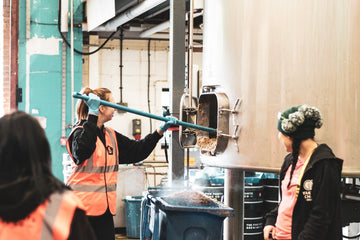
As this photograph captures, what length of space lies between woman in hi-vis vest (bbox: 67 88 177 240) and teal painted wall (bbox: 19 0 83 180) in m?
5.50

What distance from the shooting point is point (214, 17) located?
4578mm

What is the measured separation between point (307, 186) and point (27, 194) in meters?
1.83

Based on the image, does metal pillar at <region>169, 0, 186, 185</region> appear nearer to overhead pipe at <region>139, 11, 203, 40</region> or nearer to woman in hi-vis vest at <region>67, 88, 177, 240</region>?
woman in hi-vis vest at <region>67, 88, 177, 240</region>

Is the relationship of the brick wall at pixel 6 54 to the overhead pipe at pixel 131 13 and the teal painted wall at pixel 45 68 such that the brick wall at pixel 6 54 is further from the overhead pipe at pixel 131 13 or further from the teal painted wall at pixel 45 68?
the overhead pipe at pixel 131 13

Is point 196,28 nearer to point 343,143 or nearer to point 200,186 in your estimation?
point 200,186

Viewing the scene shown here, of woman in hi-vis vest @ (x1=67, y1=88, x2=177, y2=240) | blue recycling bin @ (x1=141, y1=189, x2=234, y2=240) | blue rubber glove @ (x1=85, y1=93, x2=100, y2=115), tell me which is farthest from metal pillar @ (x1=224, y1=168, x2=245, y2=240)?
blue rubber glove @ (x1=85, y1=93, x2=100, y2=115)

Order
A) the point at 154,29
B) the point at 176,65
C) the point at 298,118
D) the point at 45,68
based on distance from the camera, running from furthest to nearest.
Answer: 1. the point at 154,29
2. the point at 45,68
3. the point at 176,65
4. the point at 298,118

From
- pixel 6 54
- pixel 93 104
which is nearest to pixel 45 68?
pixel 6 54

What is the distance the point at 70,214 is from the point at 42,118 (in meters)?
8.13

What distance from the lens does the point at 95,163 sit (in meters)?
4.02

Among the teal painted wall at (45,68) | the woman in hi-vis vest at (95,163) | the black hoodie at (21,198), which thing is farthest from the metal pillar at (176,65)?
the teal painted wall at (45,68)

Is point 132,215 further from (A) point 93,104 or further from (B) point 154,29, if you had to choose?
(A) point 93,104

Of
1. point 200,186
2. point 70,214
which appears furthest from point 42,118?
point 70,214

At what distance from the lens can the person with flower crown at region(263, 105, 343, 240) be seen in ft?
9.40
